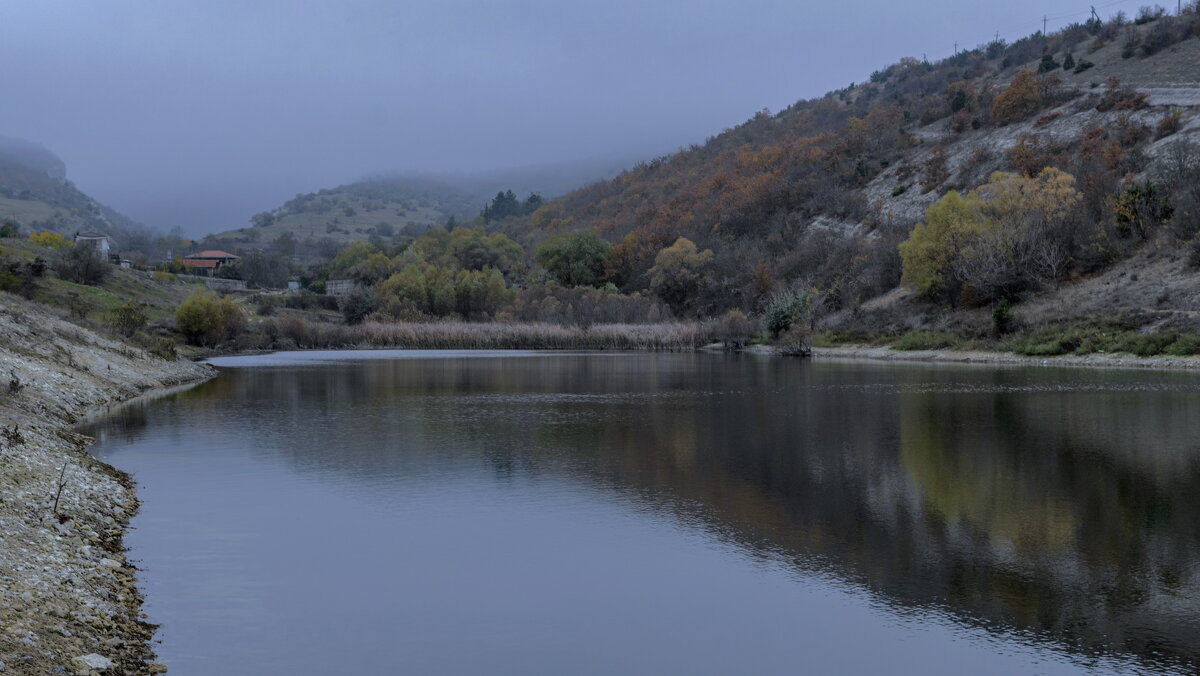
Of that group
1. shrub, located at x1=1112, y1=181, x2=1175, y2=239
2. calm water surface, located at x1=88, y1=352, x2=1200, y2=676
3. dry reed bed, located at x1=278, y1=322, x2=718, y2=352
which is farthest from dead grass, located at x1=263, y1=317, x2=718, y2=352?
calm water surface, located at x1=88, y1=352, x2=1200, y2=676

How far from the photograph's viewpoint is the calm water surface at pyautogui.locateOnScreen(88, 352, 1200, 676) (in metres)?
8.38

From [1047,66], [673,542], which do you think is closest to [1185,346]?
[673,542]

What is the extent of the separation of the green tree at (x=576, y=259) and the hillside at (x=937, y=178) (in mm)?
1971

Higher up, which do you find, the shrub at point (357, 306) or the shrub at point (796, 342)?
→ the shrub at point (357, 306)

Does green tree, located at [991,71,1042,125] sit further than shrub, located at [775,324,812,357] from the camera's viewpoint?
Yes

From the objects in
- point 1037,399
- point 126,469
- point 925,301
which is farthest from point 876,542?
point 925,301

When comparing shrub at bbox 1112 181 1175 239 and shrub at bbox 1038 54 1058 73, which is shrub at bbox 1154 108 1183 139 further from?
shrub at bbox 1038 54 1058 73

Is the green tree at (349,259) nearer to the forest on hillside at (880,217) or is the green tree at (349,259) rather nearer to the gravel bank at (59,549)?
the forest on hillside at (880,217)

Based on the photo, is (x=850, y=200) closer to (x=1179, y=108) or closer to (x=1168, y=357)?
(x=1179, y=108)

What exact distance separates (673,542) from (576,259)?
105006 millimetres

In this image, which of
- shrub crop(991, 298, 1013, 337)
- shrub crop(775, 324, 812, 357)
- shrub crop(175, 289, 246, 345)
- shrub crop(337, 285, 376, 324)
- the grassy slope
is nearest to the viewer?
shrub crop(991, 298, 1013, 337)

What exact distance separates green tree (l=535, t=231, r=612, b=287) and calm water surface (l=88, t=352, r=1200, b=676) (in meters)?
88.9

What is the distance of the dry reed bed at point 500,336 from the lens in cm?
8112

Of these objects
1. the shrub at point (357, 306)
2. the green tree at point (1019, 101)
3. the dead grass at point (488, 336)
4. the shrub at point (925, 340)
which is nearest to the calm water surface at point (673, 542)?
the shrub at point (925, 340)
